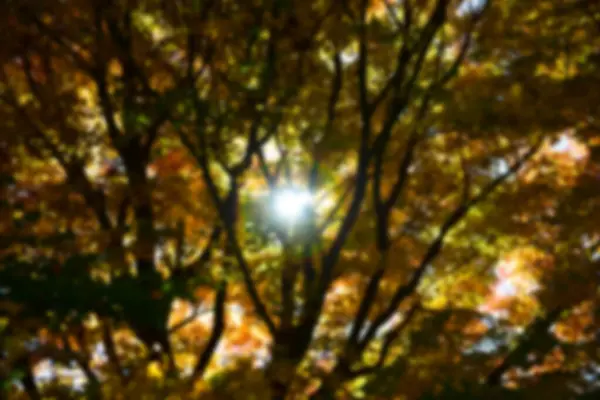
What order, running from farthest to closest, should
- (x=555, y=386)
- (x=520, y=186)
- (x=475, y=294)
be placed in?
(x=475, y=294), (x=520, y=186), (x=555, y=386)

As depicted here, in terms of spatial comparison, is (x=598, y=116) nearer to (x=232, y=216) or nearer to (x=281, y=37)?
(x=281, y=37)

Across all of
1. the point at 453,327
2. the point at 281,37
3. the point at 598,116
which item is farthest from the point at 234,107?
the point at 598,116

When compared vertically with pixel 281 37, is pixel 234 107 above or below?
below

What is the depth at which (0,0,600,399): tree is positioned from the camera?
20.5ft

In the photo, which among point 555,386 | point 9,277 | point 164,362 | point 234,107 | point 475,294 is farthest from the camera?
point 475,294

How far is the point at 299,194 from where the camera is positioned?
27.8 ft

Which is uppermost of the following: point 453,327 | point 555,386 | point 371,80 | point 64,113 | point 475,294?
point 371,80

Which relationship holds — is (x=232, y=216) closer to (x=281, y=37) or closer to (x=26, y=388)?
(x=281, y=37)

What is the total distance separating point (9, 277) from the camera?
16.6 ft

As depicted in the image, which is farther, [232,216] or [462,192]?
[462,192]

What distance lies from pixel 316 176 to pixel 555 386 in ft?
13.1

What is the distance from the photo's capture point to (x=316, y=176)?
840 cm

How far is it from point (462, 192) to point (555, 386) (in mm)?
3881

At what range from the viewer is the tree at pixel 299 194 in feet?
20.5
